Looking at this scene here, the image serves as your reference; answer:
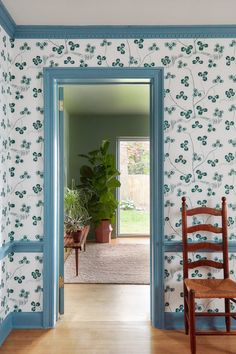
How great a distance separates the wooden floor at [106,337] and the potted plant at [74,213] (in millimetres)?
978

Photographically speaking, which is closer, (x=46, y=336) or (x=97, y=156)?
(x=46, y=336)

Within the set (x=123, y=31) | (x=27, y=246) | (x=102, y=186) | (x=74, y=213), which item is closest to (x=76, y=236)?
Answer: (x=74, y=213)

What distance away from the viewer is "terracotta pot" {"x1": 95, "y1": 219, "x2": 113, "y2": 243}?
6816mm

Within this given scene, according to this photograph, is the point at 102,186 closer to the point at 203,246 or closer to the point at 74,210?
the point at 74,210

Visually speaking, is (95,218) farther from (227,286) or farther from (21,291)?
(227,286)

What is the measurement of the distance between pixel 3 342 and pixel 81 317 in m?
0.74

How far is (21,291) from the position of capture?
3.07 meters

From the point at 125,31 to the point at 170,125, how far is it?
2.85 ft

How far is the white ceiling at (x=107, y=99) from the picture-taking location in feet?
16.6

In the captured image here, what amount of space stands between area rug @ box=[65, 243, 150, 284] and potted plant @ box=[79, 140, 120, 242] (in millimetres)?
429
